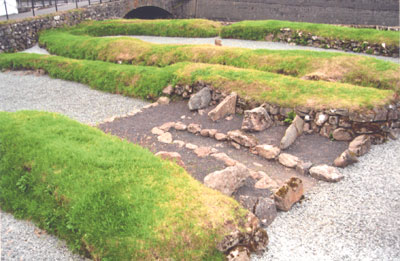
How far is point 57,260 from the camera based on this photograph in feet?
23.3

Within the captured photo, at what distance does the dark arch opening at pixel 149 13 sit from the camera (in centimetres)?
3831

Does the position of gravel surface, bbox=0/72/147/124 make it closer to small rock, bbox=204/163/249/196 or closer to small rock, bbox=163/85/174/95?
small rock, bbox=163/85/174/95

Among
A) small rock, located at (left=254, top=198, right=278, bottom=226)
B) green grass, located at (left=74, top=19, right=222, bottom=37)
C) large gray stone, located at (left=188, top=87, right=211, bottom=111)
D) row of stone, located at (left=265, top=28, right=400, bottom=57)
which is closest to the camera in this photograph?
small rock, located at (left=254, top=198, right=278, bottom=226)

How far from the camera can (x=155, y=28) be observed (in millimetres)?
30031

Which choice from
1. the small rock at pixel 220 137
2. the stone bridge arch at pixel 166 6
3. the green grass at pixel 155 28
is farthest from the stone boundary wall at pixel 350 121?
the stone bridge arch at pixel 166 6

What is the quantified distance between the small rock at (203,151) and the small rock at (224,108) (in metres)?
2.49

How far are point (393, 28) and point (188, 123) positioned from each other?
713 inches

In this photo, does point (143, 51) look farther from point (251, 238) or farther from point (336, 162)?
point (251, 238)

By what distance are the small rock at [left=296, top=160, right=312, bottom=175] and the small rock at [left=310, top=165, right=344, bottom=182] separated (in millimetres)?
175

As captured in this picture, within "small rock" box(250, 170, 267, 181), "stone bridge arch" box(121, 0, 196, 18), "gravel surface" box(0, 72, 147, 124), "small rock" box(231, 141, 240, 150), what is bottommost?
"gravel surface" box(0, 72, 147, 124)

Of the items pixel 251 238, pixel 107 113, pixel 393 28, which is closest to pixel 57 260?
pixel 251 238

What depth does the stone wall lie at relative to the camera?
25.8m

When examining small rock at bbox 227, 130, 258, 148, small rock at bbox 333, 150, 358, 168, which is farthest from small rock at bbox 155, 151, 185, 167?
small rock at bbox 333, 150, 358, 168

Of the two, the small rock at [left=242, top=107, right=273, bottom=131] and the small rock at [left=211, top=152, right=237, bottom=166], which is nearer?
the small rock at [left=211, top=152, right=237, bottom=166]
